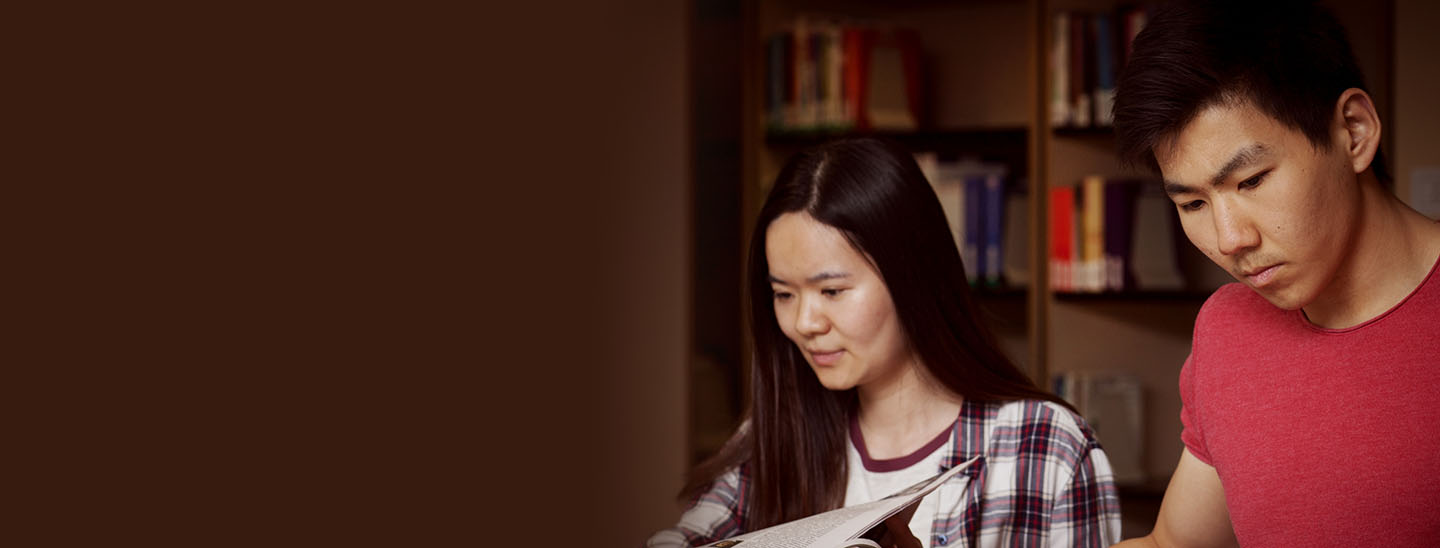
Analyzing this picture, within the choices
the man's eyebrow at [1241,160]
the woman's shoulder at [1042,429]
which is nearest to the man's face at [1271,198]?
the man's eyebrow at [1241,160]

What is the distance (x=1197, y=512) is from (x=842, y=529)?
34cm

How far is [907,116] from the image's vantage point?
10.3 ft

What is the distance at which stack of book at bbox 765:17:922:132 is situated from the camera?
122 inches

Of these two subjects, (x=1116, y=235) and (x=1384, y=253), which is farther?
(x=1116, y=235)

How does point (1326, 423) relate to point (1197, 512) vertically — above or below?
above

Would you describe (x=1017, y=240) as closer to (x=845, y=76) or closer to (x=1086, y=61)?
(x=1086, y=61)

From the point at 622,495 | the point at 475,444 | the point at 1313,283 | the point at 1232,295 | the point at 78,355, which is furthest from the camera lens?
the point at 622,495

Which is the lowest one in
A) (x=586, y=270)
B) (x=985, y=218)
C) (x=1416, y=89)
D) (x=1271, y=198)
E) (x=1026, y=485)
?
(x=1026, y=485)

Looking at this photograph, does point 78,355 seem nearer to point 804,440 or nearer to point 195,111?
point 195,111

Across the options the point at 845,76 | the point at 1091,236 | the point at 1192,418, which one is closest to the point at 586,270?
the point at 845,76

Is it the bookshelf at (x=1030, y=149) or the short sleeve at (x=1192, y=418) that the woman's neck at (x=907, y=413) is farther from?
the bookshelf at (x=1030, y=149)

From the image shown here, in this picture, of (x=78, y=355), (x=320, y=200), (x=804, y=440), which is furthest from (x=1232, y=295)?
(x=320, y=200)

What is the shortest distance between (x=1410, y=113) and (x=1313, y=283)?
2.20m

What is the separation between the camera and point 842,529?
944 mm
